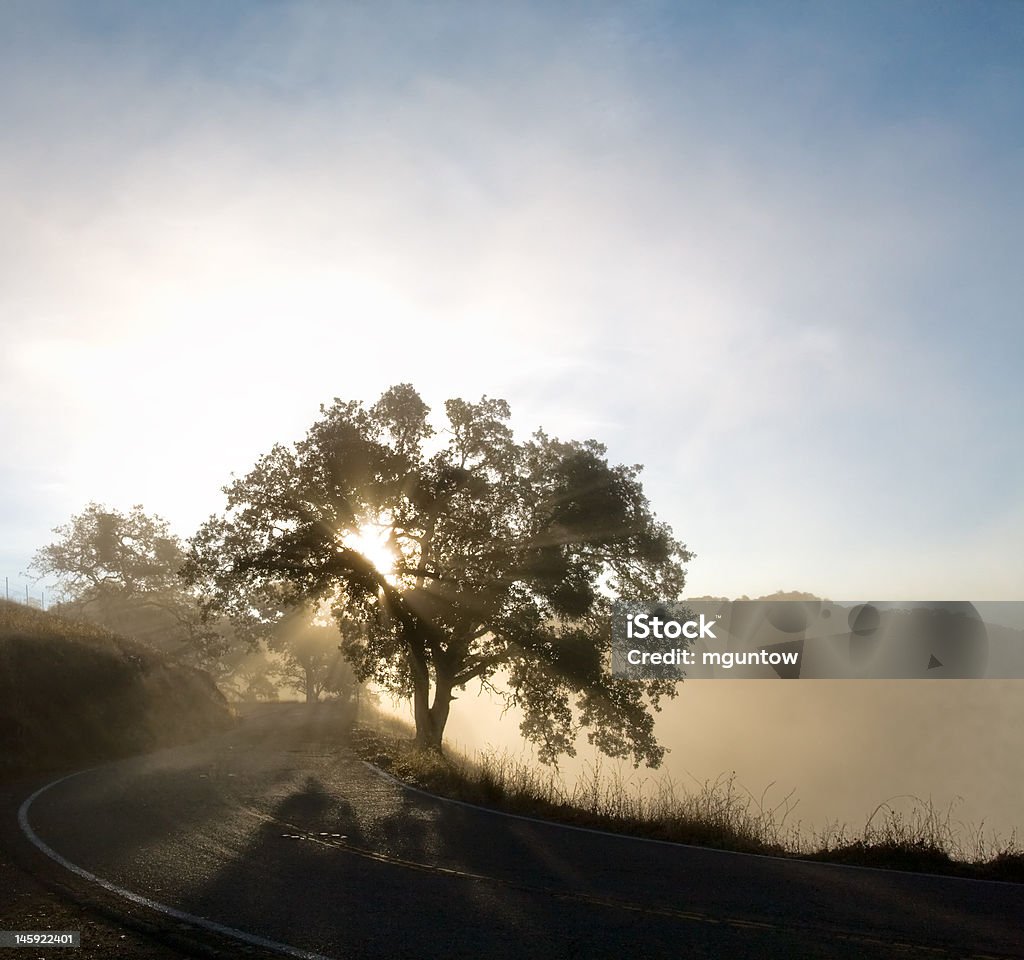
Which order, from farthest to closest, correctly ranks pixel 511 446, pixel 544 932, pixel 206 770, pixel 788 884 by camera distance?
pixel 511 446 < pixel 206 770 < pixel 788 884 < pixel 544 932

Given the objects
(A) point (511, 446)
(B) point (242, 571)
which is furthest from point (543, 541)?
(B) point (242, 571)

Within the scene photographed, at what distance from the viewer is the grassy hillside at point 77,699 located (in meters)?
21.8

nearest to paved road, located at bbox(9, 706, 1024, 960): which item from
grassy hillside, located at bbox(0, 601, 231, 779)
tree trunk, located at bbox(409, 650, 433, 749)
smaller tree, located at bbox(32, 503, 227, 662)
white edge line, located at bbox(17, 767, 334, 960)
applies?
white edge line, located at bbox(17, 767, 334, 960)

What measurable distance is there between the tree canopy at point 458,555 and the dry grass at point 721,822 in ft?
26.4

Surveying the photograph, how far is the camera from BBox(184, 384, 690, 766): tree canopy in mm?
26469

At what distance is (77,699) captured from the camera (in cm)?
2519

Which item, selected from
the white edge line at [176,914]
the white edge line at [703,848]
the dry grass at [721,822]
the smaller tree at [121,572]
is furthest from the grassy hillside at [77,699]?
the smaller tree at [121,572]

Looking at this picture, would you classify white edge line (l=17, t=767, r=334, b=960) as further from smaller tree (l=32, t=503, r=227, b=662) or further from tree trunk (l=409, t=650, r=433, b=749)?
smaller tree (l=32, t=503, r=227, b=662)

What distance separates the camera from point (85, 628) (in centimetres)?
3269

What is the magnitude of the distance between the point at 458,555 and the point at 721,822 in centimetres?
1626

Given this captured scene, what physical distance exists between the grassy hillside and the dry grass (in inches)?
429

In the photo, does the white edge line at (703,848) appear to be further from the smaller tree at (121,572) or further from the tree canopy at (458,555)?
the smaller tree at (121,572)

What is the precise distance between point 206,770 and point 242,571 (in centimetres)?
852

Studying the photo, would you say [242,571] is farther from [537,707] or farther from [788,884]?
[788,884]
